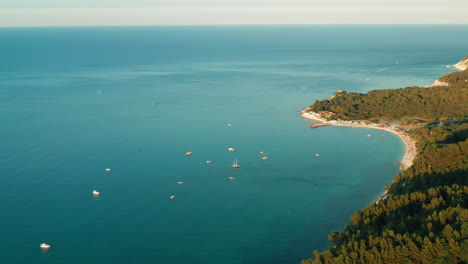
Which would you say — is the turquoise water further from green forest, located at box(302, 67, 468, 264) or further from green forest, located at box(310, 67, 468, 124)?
green forest, located at box(310, 67, 468, 124)

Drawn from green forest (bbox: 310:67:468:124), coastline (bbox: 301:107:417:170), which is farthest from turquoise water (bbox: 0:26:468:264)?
green forest (bbox: 310:67:468:124)

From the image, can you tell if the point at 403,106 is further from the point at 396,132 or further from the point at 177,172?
the point at 177,172

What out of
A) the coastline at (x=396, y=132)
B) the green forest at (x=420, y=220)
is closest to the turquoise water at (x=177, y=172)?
the coastline at (x=396, y=132)

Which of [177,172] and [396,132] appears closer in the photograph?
[177,172]

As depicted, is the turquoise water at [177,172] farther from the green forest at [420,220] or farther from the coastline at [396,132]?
the green forest at [420,220]

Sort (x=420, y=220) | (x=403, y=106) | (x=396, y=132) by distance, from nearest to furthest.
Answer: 1. (x=420, y=220)
2. (x=396, y=132)
3. (x=403, y=106)

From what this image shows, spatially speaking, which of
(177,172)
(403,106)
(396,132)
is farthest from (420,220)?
(403,106)

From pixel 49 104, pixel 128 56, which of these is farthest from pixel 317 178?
pixel 128 56

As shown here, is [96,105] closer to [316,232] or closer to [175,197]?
[175,197]
